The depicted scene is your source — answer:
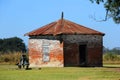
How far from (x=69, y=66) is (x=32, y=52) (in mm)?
5488

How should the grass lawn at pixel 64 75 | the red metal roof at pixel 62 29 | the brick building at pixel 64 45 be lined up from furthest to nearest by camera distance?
the red metal roof at pixel 62 29 < the brick building at pixel 64 45 < the grass lawn at pixel 64 75

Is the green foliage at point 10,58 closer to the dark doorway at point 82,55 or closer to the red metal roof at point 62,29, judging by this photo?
the red metal roof at point 62,29

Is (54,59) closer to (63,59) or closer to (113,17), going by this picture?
(63,59)

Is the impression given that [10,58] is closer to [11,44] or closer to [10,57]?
[10,57]

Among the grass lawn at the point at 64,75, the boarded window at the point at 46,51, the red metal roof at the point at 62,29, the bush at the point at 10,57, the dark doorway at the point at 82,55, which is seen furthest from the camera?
the bush at the point at 10,57

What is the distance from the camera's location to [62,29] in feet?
Answer: 154

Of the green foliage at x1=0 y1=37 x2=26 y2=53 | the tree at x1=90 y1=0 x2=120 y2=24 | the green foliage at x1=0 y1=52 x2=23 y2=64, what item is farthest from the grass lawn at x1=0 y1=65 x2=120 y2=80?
the green foliage at x1=0 y1=37 x2=26 y2=53

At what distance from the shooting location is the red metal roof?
46.5 meters

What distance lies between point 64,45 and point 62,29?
194cm

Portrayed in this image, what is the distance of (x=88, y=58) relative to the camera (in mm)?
47469

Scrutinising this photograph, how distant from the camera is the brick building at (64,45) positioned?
4622 cm

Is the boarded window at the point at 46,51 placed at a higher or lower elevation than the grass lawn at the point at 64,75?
higher

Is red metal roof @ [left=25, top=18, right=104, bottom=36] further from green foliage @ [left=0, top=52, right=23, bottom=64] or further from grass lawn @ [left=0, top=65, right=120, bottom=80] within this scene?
green foliage @ [left=0, top=52, right=23, bottom=64]

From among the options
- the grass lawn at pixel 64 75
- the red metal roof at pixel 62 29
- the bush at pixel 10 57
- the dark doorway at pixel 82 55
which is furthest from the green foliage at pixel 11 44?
the grass lawn at pixel 64 75
